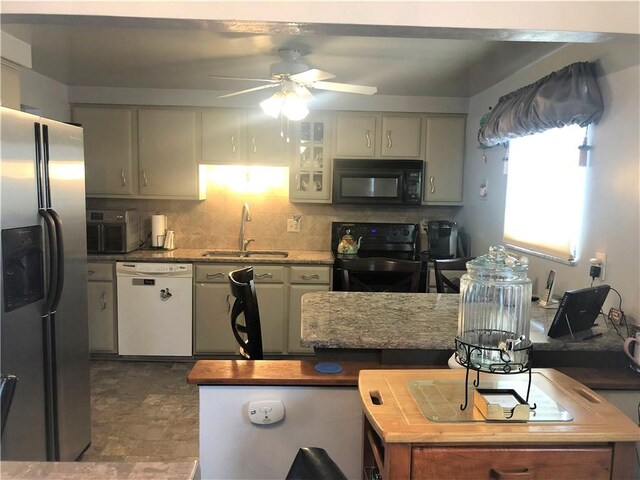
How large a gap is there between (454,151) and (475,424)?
3446 millimetres

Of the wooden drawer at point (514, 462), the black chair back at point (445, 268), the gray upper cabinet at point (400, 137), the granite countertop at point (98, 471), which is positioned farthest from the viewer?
the gray upper cabinet at point (400, 137)

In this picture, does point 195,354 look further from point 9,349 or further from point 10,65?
point 10,65

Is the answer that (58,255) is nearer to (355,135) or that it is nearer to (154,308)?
(154,308)

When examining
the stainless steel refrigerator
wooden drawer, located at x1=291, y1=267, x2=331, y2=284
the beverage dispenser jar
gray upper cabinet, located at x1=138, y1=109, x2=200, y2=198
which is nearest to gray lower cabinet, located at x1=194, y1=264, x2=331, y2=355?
wooden drawer, located at x1=291, y1=267, x2=331, y2=284

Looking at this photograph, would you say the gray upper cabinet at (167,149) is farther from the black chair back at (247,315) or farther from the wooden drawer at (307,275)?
the black chair back at (247,315)

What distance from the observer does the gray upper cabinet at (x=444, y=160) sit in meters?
4.25

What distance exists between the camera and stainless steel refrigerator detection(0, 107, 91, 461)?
188cm

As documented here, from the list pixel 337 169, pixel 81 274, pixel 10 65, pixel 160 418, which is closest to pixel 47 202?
pixel 81 274

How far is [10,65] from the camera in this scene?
2.57 metres

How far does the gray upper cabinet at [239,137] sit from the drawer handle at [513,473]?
11.2ft

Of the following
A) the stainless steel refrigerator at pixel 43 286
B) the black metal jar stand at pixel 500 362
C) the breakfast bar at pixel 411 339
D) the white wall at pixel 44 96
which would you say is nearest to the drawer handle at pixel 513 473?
the black metal jar stand at pixel 500 362

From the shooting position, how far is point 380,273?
3727 millimetres

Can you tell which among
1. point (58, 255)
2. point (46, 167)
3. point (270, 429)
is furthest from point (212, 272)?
point (270, 429)

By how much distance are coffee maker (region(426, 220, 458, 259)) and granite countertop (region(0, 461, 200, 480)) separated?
3.38 meters
